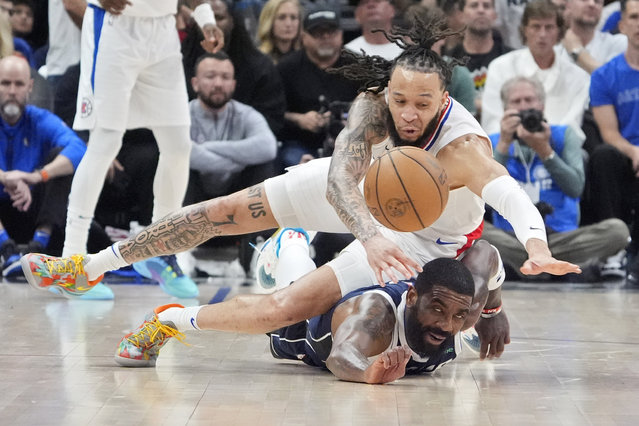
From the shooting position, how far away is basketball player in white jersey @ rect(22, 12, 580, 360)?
13.2ft

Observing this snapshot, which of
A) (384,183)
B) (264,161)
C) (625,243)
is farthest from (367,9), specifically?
(384,183)

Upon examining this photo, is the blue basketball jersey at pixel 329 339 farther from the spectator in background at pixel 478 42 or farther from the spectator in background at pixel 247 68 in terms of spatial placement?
the spectator in background at pixel 478 42

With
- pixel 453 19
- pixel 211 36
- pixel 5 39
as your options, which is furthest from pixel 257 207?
pixel 453 19

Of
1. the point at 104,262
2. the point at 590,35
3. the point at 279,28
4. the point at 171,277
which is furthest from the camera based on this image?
the point at 590,35

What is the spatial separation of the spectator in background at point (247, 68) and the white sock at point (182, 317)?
367 centimetres

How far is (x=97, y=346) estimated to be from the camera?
189 inches

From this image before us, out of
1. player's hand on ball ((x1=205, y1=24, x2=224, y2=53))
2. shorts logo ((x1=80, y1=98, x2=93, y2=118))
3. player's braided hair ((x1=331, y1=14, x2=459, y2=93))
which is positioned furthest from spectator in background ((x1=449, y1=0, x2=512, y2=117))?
player's braided hair ((x1=331, y1=14, x2=459, y2=93))

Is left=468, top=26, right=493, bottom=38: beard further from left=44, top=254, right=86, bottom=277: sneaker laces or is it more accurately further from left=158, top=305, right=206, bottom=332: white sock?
left=158, top=305, right=206, bottom=332: white sock

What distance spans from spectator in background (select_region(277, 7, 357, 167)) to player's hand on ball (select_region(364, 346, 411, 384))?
4145 mm

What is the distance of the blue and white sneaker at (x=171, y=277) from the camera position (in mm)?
6430

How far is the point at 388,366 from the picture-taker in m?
3.79

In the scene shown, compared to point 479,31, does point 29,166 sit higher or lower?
lower

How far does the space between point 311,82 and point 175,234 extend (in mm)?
3509

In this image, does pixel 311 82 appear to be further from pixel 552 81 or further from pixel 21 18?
pixel 21 18
